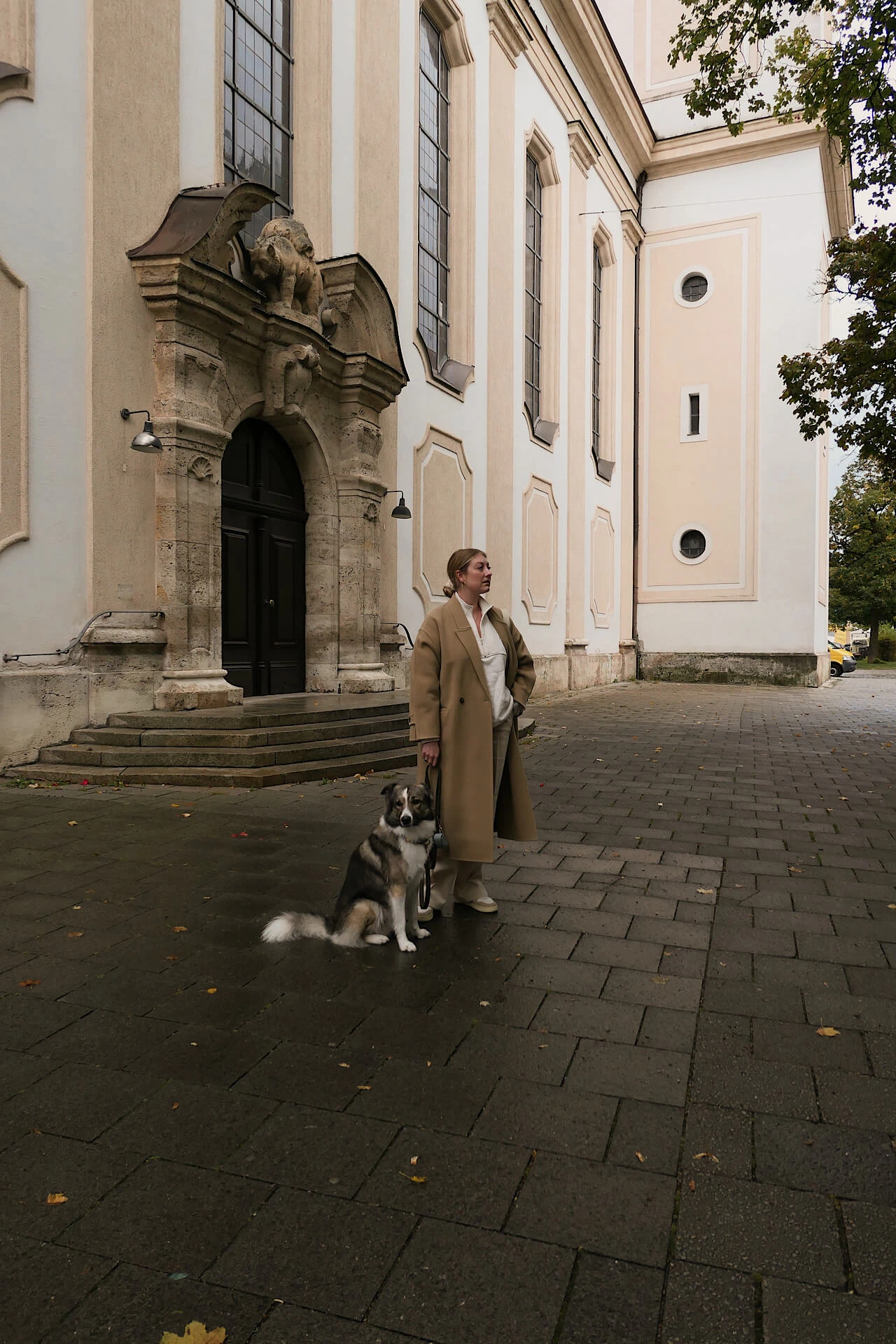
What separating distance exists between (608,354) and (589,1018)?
25.5m

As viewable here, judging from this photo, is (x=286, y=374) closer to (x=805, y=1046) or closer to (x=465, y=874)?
(x=465, y=874)

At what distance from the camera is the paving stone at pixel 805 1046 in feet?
10.1

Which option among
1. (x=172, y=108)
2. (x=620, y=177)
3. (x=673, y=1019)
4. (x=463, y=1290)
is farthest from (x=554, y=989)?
(x=620, y=177)

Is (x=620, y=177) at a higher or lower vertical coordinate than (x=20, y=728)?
higher

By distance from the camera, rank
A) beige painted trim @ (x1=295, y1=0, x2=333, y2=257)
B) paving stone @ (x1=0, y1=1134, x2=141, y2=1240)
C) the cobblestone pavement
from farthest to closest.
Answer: beige painted trim @ (x1=295, y1=0, x2=333, y2=257), paving stone @ (x1=0, y1=1134, x2=141, y2=1240), the cobblestone pavement

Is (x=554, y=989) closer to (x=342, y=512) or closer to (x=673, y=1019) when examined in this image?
(x=673, y=1019)

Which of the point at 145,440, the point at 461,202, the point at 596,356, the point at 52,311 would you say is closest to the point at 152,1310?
the point at 145,440

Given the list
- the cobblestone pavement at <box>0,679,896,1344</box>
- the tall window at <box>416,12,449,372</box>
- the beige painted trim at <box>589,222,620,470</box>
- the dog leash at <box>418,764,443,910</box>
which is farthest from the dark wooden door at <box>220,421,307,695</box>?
the beige painted trim at <box>589,222,620,470</box>

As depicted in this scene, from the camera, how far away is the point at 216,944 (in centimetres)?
411

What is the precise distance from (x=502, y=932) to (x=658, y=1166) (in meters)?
1.95

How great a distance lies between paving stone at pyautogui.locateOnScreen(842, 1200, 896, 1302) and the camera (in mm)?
2002

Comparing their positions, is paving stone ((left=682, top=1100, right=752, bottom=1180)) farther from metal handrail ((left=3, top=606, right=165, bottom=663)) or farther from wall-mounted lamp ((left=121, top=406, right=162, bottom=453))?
wall-mounted lamp ((left=121, top=406, right=162, bottom=453))

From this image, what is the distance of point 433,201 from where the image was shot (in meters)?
16.5

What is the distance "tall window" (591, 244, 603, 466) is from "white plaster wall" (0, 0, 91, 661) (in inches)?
699
